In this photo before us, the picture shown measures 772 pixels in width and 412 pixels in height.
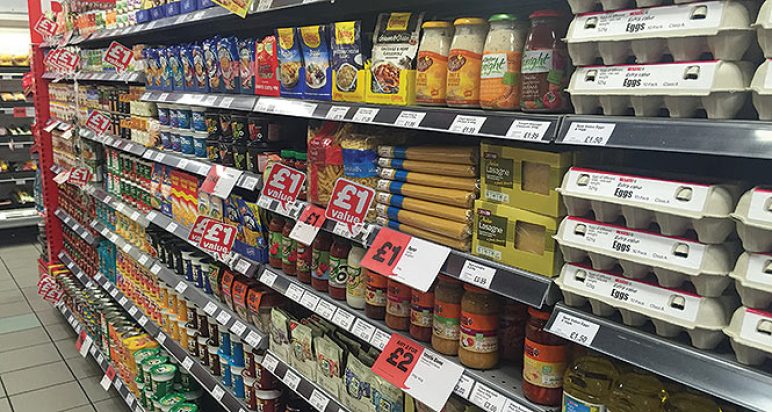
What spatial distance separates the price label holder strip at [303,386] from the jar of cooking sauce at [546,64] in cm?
122

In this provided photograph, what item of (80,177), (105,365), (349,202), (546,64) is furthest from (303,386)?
(80,177)

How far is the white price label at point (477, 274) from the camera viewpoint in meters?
1.48

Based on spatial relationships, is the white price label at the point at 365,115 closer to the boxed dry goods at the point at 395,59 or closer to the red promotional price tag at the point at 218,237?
the boxed dry goods at the point at 395,59

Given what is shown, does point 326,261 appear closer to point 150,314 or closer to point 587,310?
point 587,310

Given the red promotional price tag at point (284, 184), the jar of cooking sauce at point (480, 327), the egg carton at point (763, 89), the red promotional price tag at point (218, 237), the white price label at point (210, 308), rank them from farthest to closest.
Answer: the white price label at point (210, 308)
the red promotional price tag at point (218, 237)
the red promotional price tag at point (284, 184)
the jar of cooking sauce at point (480, 327)
the egg carton at point (763, 89)

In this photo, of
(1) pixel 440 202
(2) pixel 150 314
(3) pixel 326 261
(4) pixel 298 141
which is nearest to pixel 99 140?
(2) pixel 150 314

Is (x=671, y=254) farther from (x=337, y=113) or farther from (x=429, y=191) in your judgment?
(x=337, y=113)

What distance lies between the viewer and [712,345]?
3.68 feet

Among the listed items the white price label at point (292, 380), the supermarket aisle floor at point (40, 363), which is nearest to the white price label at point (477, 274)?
the white price label at point (292, 380)

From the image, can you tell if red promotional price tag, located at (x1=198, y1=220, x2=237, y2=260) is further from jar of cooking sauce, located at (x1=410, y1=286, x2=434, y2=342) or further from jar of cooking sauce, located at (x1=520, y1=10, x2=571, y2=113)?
jar of cooking sauce, located at (x1=520, y1=10, x2=571, y2=113)

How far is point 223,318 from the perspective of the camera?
2.79 metres

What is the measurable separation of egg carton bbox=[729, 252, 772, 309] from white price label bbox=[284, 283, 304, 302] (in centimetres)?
150

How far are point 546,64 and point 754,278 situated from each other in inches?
23.4

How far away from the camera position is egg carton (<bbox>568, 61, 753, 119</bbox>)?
3.42ft
